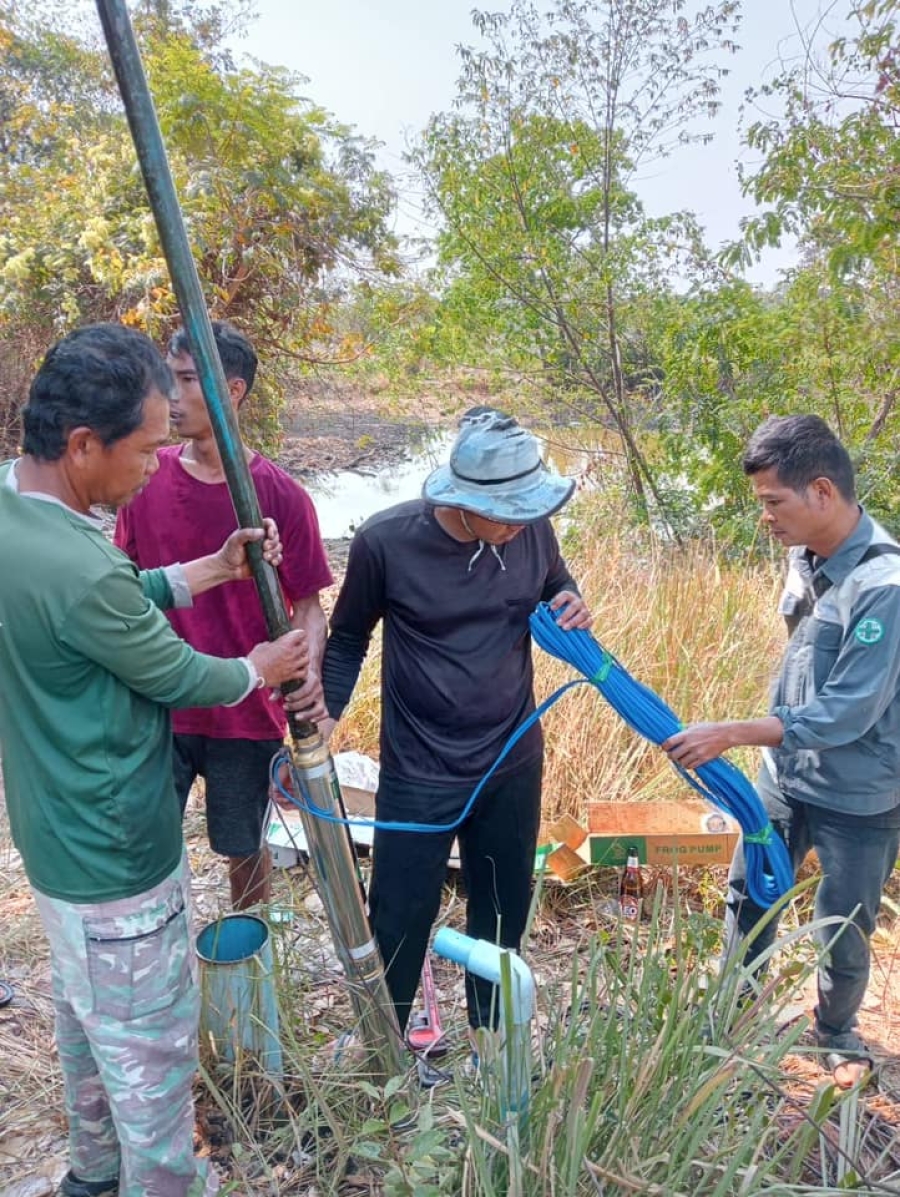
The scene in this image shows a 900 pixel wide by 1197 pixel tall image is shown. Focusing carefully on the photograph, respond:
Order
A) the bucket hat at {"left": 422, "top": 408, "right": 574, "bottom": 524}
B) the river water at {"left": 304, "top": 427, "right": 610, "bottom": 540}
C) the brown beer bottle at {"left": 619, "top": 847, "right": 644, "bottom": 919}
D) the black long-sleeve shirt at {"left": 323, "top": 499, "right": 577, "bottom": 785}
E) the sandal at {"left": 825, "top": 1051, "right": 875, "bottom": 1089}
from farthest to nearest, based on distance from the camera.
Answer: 1. the river water at {"left": 304, "top": 427, "right": 610, "bottom": 540}
2. the brown beer bottle at {"left": 619, "top": 847, "right": 644, "bottom": 919}
3. the sandal at {"left": 825, "top": 1051, "right": 875, "bottom": 1089}
4. the black long-sleeve shirt at {"left": 323, "top": 499, "right": 577, "bottom": 785}
5. the bucket hat at {"left": 422, "top": 408, "right": 574, "bottom": 524}

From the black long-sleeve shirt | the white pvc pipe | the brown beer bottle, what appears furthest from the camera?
the brown beer bottle

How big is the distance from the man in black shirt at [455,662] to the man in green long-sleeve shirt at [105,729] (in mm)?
417

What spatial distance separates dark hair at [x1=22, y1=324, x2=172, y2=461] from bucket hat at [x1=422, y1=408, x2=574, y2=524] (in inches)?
26.4

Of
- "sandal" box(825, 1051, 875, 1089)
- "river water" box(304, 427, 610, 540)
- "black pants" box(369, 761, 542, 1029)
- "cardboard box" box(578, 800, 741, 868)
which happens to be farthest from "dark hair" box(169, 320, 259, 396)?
"river water" box(304, 427, 610, 540)

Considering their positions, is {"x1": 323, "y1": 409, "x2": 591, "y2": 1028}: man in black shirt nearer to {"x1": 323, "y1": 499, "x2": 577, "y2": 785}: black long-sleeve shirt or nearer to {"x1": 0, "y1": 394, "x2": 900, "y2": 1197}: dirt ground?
{"x1": 323, "y1": 499, "x2": 577, "y2": 785}: black long-sleeve shirt

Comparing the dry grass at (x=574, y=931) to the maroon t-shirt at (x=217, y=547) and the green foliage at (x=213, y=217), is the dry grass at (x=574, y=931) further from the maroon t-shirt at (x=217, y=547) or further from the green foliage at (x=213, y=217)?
the green foliage at (x=213, y=217)

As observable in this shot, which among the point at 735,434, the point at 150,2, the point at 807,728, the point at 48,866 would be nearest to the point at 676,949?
the point at 807,728

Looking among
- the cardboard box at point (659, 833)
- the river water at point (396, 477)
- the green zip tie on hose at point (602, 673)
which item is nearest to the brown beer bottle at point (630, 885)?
the cardboard box at point (659, 833)

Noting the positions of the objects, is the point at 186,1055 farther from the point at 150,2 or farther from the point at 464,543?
the point at 150,2

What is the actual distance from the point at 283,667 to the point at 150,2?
967cm

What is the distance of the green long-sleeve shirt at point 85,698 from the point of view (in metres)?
1.49

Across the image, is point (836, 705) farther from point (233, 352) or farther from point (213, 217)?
point (213, 217)

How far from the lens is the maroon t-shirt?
8.08 ft

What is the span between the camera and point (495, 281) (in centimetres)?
786
